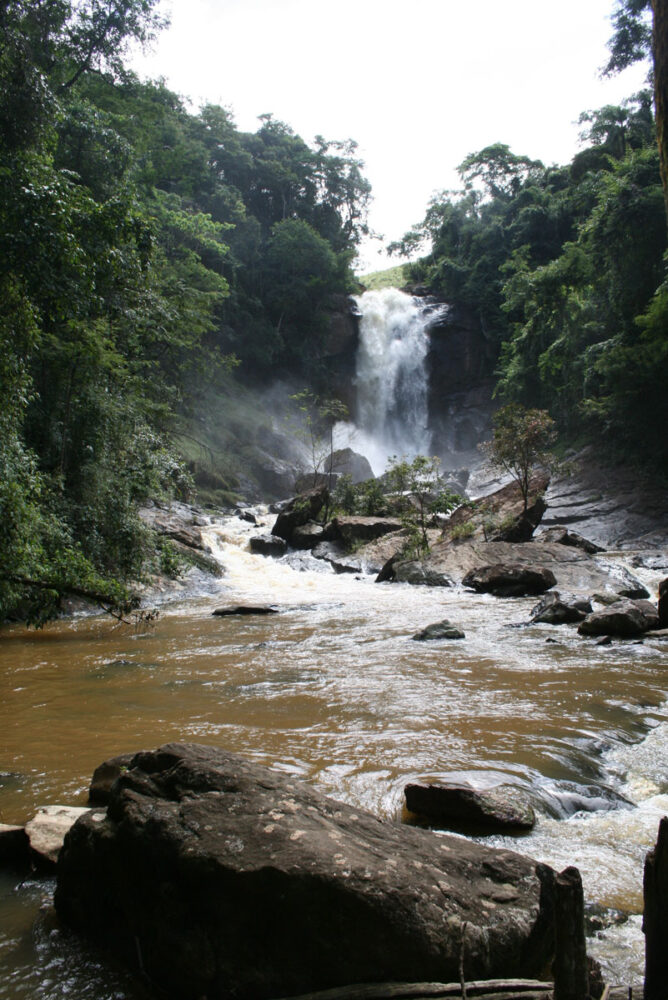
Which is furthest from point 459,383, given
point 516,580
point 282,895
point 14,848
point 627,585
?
point 282,895

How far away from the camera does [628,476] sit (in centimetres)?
2247

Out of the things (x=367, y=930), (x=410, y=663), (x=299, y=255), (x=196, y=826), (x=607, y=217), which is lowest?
(x=410, y=663)

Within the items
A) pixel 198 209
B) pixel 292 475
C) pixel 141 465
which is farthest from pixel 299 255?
pixel 141 465

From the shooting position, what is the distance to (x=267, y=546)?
1817 cm

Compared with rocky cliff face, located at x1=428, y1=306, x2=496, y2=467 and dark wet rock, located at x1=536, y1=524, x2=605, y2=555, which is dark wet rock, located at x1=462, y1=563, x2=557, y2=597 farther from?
rocky cliff face, located at x1=428, y1=306, x2=496, y2=467

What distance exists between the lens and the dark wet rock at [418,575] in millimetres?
14109

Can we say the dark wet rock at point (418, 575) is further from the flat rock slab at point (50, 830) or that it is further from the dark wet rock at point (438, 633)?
the flat rock slab at point (50, 830)

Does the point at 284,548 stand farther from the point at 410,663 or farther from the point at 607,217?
the point at 607,217

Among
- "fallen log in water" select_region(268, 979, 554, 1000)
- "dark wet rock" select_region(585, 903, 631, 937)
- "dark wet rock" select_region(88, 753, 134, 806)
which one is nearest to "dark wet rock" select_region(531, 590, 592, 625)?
"dark wet rock" select_region(585, 903, 631, 937)

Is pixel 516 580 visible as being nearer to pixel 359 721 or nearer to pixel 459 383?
pixel 359 721

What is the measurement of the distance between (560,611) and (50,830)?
8272mm

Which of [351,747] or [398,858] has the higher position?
[398,858]

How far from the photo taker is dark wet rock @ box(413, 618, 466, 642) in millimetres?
8406

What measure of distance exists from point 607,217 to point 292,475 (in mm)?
17559
